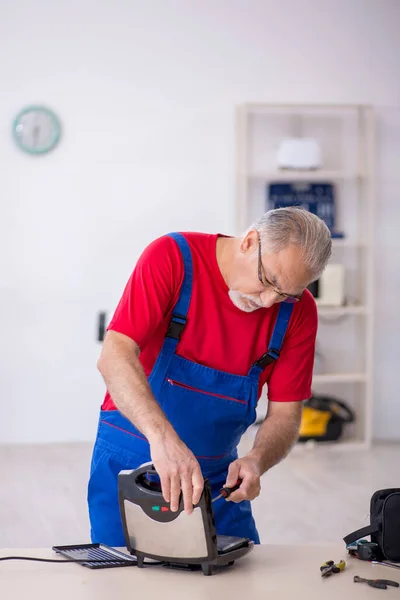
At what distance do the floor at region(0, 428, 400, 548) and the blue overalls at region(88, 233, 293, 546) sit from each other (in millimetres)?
1730

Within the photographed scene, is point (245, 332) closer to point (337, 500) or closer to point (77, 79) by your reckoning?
point (337, 500)

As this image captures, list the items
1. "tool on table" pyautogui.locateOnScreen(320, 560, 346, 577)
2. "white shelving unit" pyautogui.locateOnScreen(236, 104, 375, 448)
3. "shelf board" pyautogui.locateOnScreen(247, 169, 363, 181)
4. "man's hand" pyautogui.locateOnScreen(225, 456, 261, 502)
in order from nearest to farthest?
"tool on table" pyautogui.locateOnScreen(320, 560, 346, 577) → "man's hand" pyautogui.locateOnScreen(225, 456, 261, 502) → "shelf board" pyautogui.locateOnScreen(247, 169, 363, 181) → "white shelving unit" pyautogui.locateOnScreen(236, 104, 375, 448)

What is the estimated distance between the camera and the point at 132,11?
550cm

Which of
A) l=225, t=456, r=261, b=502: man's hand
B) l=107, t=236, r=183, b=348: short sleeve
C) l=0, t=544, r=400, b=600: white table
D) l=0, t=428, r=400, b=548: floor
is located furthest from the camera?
l=0, t=428, r=400, b=548: floor

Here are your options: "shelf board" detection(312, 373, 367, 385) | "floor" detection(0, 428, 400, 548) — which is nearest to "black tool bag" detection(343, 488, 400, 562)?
"floor" detection(0, 428, 400, 548)

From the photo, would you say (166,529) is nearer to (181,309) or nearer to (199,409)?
(199,409)

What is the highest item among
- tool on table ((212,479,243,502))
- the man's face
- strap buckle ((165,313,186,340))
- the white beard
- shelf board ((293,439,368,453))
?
the man's face

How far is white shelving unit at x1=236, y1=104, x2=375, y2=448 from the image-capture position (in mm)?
5465

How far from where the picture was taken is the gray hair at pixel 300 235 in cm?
186

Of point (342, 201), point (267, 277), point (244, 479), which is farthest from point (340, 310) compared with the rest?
point (244, 479)

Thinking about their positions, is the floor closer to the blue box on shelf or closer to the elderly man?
the blue box on shelf

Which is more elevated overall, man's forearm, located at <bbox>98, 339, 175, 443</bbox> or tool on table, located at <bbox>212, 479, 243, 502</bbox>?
man's forearm, located at <bbox>98, 339, 175, 443</bbox>

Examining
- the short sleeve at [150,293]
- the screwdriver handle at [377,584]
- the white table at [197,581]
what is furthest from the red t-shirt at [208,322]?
the screwdriver handle at [377,584]

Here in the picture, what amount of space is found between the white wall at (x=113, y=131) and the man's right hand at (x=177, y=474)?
3.98m
